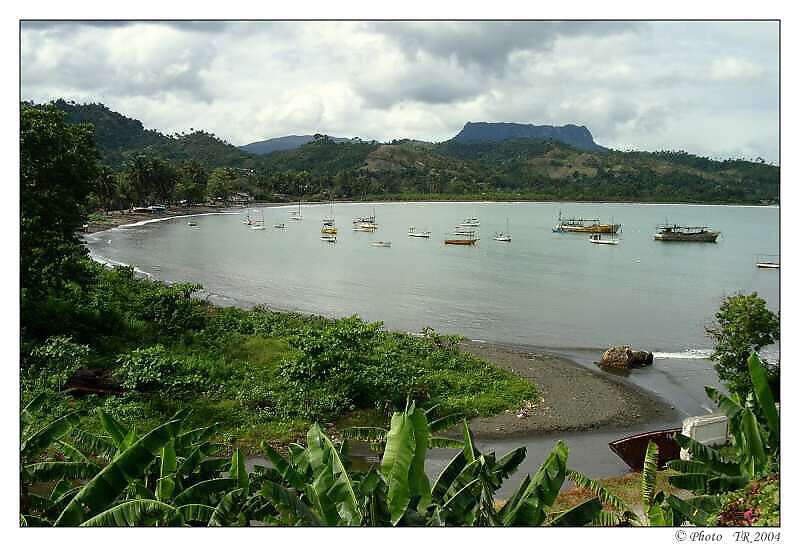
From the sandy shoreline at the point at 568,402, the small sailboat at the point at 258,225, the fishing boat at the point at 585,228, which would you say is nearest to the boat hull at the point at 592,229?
the fishing boat at the point at 585,228

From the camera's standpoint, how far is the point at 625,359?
1770 centimetres

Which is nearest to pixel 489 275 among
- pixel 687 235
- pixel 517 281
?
pixel 517 281

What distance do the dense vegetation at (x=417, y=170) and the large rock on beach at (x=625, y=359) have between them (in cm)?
5622

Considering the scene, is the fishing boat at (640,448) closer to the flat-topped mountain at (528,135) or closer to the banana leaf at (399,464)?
the banana leaf at (399,464)

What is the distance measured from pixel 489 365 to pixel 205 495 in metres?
11.8

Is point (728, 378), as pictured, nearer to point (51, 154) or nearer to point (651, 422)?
point (651, 422)

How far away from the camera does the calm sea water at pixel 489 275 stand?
2411 cm

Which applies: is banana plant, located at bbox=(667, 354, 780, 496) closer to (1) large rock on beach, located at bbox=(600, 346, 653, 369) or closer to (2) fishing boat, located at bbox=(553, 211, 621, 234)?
(1) large rock on beach, located at bbox=(600, 346, 653, 369)

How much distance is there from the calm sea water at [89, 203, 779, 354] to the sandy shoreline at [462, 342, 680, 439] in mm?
3406

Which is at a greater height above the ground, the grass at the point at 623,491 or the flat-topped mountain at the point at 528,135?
the flat-topped mountain at the point at 528,135

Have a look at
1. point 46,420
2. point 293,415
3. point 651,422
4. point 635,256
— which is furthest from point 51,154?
point 635,256

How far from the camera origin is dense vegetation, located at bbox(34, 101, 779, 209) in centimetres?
8062

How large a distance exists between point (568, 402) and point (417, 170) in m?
101

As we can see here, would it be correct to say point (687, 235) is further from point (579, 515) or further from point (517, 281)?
point (579, 515)
